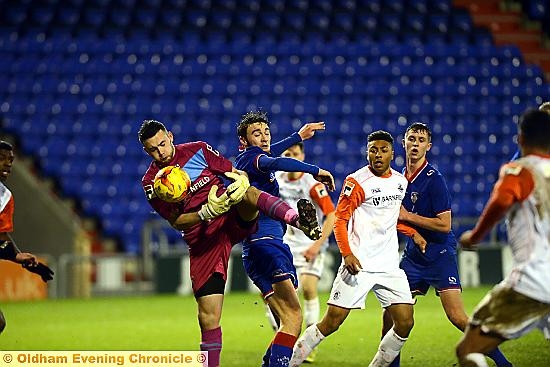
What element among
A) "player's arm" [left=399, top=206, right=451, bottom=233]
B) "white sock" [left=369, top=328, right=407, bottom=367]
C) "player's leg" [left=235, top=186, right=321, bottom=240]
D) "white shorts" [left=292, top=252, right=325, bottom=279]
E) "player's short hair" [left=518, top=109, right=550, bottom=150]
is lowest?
"white sock" [left=369, top=328, right=407, bottom=367]

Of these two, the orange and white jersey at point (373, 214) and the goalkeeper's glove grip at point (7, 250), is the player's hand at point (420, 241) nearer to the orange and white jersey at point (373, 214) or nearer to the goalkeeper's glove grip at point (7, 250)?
the orange and white jersey at point (373, 214)

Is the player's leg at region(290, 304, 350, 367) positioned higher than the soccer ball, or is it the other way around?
the soccer ball

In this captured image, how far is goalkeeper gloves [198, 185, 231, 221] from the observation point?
6.34 m

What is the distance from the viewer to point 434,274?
7461 mm

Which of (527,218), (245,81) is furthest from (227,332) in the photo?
(245,81)

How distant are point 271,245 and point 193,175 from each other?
2.97ft

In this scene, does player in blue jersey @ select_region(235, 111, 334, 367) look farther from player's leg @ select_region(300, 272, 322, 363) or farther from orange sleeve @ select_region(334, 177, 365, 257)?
player's leg @ select_region(300, 272, 322, 363)

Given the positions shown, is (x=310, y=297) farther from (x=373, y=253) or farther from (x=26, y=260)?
(x=26, y=260)

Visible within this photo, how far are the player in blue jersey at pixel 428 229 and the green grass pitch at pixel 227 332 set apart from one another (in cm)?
76

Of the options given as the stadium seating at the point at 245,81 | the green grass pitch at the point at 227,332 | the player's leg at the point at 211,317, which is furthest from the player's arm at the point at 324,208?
the stadium seating at the point at 245,81

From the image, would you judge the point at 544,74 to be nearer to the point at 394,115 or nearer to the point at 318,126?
the point at 394,115

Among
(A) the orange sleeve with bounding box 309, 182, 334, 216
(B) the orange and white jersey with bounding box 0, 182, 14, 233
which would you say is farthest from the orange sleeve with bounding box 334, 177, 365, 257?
(B) the orange and white jersey with bounding box 0, 182, 14, 233

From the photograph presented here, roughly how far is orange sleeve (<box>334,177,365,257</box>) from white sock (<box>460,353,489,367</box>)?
173 cm

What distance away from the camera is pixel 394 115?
71.1ft
